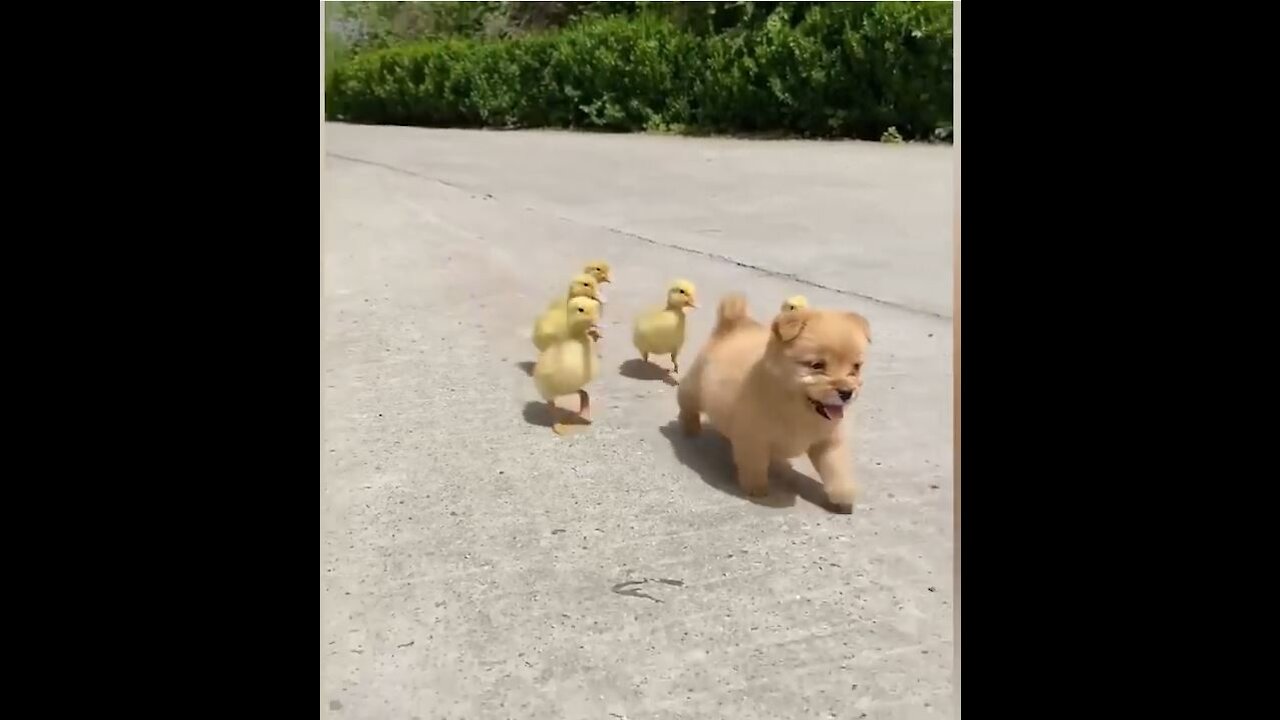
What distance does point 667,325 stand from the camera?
147 cm

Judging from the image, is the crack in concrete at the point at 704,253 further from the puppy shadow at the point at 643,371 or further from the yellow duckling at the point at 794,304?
the puppy shadow at the point at 643,371

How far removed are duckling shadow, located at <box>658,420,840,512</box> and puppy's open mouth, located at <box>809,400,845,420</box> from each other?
0.42ft

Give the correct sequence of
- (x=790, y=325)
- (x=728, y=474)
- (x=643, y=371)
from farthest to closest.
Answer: (x=643, y=371), (x=728, y=474), (x=790, y=325)

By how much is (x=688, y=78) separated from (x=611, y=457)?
0.57 meters

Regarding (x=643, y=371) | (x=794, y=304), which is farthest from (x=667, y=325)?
(x=794, y=304)

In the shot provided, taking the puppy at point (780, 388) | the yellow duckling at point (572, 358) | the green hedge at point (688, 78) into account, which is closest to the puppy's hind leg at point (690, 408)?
the puppy at point (780, 388)

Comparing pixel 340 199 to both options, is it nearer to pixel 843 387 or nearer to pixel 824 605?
pixel 843 387

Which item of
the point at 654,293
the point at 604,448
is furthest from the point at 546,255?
the point at 604,448

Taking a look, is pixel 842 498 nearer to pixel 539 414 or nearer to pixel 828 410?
pixel 828 410

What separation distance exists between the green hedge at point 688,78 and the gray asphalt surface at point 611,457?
0.04 metres

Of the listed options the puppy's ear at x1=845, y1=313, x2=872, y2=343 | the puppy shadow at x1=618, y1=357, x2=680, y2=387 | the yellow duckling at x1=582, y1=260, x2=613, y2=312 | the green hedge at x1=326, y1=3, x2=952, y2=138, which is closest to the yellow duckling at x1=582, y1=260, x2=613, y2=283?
the yellow duckling at x1=582, y1=260, x2=613, y2=312

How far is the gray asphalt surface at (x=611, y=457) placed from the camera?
1181 millimetres

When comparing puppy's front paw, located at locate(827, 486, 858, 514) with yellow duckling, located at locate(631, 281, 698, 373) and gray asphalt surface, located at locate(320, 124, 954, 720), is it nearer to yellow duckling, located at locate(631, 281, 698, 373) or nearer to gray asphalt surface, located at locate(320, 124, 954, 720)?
gray asphalt surface, located at locate(320, 124, 954, 720)

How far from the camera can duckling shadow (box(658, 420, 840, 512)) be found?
1.35m
